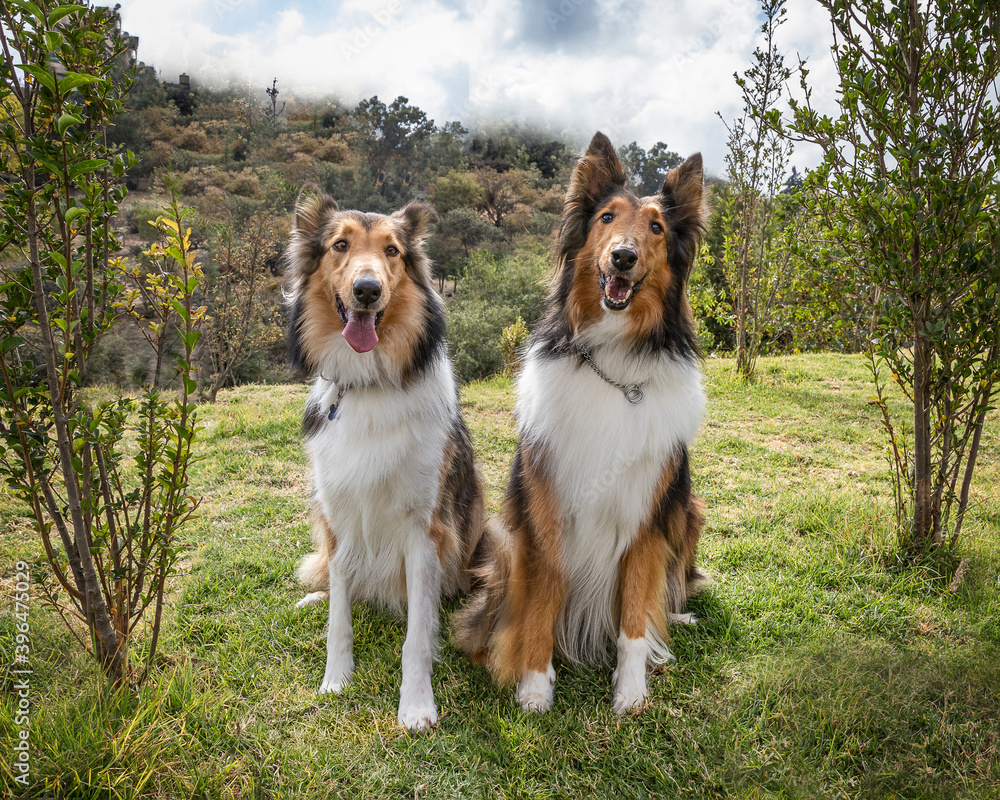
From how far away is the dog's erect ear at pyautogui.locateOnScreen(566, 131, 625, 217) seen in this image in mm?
2793

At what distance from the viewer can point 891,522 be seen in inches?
147

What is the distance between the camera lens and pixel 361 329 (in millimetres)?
2750

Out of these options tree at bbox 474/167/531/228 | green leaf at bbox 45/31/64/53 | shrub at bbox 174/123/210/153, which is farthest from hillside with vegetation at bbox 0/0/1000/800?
shrub at bbox 174/123/210/153

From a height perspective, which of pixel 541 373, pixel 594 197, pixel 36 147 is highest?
pixel 594 197

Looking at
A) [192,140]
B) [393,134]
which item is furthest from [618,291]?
[393,134]

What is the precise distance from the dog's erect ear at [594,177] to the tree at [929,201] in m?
1.41

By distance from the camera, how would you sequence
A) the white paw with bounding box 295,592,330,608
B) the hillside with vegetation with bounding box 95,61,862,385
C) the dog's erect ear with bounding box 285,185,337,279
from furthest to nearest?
1. the hillside with vegetation with bounding box 95,61,862,385
2. the white paw with bounding box 295,592,330,608
3. the dog's erect ear with bounding box 285,185,337,279

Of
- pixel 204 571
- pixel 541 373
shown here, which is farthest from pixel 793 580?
pixel 204 571

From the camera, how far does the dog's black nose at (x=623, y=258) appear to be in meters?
2.50

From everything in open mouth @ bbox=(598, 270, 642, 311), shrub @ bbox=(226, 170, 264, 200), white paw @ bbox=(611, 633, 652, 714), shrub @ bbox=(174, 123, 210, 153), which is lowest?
white paw @ bbox=(611, 633, 652, 714)

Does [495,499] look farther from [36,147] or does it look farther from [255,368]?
[255,368]

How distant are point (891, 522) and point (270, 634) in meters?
3.88

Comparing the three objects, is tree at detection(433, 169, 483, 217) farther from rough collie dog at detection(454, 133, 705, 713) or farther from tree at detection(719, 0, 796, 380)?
rough collie dog at detection(454, 133, 705, 713)

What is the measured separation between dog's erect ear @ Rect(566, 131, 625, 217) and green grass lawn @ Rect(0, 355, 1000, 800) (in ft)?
7.58
